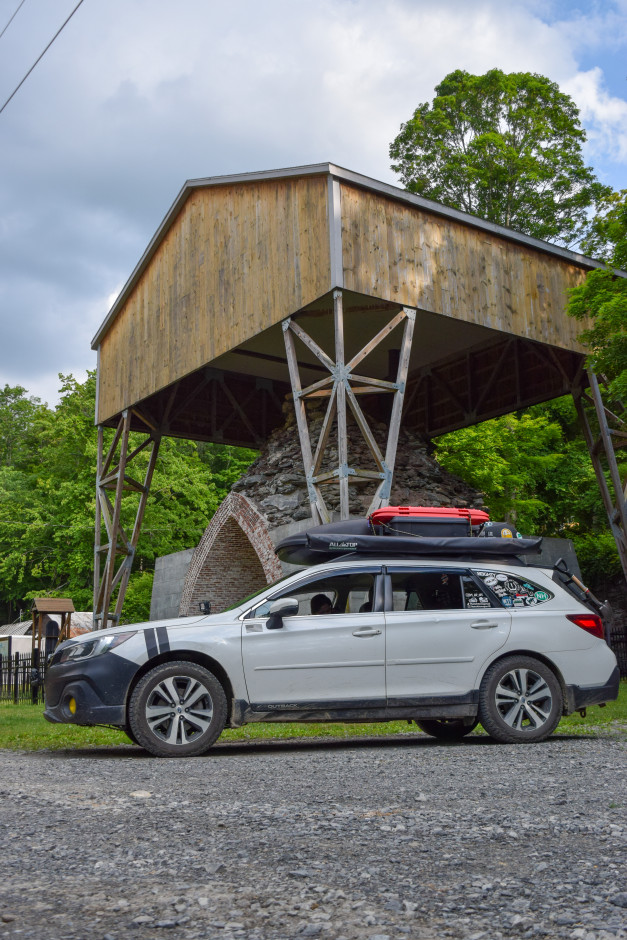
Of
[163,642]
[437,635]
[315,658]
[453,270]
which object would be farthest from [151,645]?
[453,270]

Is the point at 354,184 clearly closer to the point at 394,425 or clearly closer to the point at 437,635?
the point at 394,425

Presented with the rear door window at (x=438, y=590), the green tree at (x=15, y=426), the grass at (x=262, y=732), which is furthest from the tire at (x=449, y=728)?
the green tree at (x=15, y=426)

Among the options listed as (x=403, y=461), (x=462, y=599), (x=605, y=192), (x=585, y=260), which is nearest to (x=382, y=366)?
(x=403, y=461)

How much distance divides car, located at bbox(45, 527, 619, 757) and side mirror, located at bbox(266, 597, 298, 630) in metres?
0.01

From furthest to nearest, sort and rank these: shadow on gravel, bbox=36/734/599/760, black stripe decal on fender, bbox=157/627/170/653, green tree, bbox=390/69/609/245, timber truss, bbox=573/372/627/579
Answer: green tree, bbox=390/69/609/245 < timber truss, bbox=573/372/627/579 < shadow on gravel, bbox=36/734/599/760 < black stripe decal on fender, bbox=157/627/170/653

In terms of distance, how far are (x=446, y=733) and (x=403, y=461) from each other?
14.1m

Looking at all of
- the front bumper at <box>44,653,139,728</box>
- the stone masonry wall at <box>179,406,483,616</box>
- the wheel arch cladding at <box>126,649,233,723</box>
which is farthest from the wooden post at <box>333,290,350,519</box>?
the front bumper at <box>44,653,139,728</box>

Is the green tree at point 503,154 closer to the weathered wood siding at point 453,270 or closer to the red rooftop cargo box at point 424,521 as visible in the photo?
the weathered wood siding at point 453,270

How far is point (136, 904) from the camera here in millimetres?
2918

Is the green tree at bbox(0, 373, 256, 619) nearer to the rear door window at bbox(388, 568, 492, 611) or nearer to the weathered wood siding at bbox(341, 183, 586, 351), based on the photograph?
the weathered wood siding at bbox(341, 183, 586, 351)

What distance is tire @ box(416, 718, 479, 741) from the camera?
8.96m

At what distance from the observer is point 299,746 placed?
8.44 meters

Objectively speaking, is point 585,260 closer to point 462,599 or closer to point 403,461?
point 403,461

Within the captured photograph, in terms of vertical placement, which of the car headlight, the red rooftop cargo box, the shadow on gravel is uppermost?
the red rooftop cargo box
